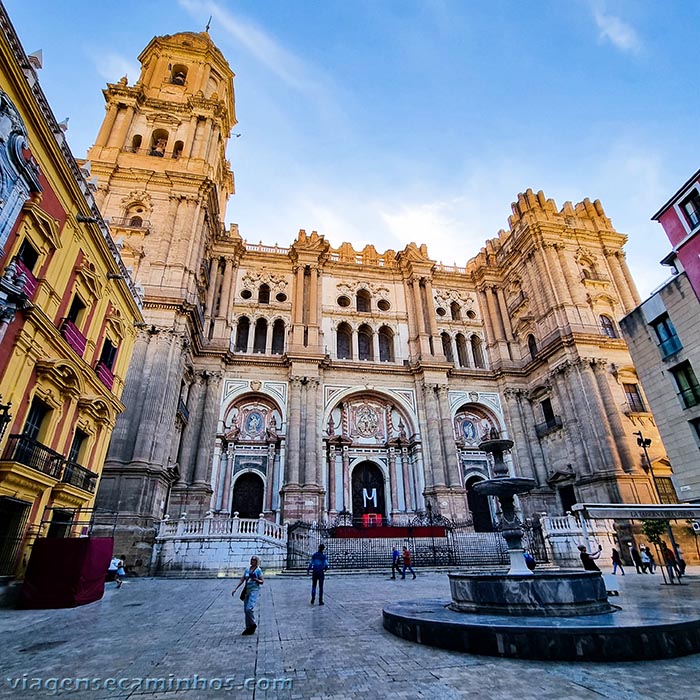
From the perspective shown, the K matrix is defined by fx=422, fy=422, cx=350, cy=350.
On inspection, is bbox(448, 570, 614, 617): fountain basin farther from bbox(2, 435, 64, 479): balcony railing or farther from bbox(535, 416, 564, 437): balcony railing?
bbox(535, 416, 564, 437): balcony railing

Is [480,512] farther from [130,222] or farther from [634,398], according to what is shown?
[130,222]

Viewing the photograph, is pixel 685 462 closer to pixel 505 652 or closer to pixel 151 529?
pixel 505 652

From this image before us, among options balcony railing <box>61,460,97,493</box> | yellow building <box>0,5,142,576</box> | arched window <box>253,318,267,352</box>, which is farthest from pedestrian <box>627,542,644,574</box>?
arched window <box>253,318,267,352</box>

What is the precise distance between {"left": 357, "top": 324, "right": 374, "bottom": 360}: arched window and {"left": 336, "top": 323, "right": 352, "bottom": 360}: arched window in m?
0.68

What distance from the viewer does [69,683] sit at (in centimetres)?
407

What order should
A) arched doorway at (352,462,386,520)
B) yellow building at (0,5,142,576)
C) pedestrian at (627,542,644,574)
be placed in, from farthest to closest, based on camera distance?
arched doorway at (352,462,386,520), pedestrian at (627,542,644,574), yellow building at (0,5,142,576)

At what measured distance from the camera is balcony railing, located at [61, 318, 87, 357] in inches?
452

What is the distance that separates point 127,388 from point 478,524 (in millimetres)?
20797

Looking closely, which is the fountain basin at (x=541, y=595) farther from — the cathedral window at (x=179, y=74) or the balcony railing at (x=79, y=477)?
the cathedral window at (x=179, y=74)

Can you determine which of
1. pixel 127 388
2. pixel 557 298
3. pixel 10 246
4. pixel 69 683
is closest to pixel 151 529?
pixel 127 388

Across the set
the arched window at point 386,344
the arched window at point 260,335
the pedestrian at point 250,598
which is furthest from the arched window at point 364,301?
the pedestrian at point 250,598

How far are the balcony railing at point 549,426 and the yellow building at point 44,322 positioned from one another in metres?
23.7

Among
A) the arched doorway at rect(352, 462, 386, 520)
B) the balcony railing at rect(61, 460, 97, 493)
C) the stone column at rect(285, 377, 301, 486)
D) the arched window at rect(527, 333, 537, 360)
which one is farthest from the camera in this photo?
the arched window at rect(527, 333, 537, 360)

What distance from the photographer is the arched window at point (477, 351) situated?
102ft
